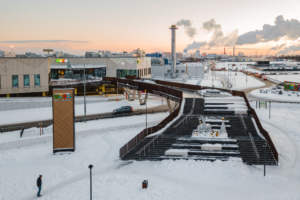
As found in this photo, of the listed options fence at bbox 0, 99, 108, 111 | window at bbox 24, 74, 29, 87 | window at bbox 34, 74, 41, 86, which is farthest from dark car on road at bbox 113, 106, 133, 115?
window at bbox 24, 74, 29, 87

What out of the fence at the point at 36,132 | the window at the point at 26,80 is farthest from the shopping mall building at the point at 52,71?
the fence at the point at 36,132

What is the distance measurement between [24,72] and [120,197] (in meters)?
40.9

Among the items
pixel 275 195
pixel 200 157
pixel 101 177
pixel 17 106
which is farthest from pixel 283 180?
pixel 17 106

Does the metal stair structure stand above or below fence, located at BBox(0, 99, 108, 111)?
below

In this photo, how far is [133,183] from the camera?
17875mm

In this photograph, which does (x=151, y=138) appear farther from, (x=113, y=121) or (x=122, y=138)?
(x=113, y=121)

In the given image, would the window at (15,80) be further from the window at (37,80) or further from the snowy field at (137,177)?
the snowy field at (137,177)

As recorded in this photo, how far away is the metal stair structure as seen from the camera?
2092cm

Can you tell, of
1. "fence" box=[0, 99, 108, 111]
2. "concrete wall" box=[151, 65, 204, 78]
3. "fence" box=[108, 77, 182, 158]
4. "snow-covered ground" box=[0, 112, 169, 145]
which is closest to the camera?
"fence" box=[108, 77, 182, 158]

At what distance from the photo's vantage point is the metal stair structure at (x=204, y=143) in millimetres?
20922

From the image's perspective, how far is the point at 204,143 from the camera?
2309 centimetres

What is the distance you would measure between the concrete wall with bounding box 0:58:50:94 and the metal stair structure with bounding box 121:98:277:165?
32982 millimetres

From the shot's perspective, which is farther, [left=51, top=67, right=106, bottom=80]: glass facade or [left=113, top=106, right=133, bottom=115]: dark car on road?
[left=51, top=67, right=106, bottom=80]: glass facade

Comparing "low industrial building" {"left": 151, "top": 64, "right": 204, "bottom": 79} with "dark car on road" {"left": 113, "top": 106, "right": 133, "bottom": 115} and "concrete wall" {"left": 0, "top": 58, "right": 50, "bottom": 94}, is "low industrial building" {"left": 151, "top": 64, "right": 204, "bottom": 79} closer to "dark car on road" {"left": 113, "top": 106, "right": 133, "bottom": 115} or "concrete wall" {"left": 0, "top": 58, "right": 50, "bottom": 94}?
"concrete wall" {"left": 0, "top": 58, "right": 50, "bottom": 94}
